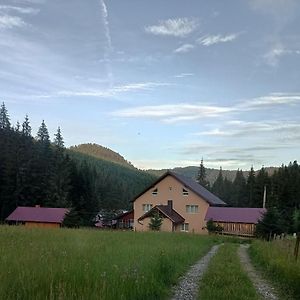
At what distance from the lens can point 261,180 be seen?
95.4 m

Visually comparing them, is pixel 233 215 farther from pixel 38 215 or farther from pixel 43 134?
pixel 43 134

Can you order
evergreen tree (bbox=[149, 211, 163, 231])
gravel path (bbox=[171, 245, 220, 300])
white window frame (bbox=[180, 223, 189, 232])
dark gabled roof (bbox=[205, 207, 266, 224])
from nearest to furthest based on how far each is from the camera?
gravel path (bbox=[171, 245, 220, 300])
evergreen tree (bbox=[149, 211, 163, 231])
dark gabled roof (bbox=[205, 207, 266, 224])
white window frame (bbox=[180, 223, 189, 232])

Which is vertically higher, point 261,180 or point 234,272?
point 261,180

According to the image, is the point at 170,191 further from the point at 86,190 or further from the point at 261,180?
the point at 261,180

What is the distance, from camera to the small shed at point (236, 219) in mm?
62375

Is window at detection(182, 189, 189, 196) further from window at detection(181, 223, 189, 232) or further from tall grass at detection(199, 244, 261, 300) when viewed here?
tall grass at detection(199, 244, 261, 300)

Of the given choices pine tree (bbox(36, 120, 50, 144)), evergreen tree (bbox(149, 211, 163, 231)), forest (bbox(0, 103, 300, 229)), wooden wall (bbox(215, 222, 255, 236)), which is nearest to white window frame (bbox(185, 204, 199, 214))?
wooden wall (bbox(215, 222, 255, 236))

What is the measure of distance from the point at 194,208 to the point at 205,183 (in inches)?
2834

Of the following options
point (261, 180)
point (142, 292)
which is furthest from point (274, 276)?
point (261, 180)

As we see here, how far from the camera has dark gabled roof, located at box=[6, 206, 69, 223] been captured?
2475 inches

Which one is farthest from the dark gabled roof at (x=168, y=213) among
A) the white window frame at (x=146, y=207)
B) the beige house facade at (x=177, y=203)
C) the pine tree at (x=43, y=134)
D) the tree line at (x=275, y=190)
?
the pine tree at (x=43, y=134)

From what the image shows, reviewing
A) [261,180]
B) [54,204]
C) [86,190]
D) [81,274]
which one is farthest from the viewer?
[261,180]

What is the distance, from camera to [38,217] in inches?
2510

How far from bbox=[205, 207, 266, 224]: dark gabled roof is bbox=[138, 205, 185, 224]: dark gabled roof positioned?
4.25 metres
